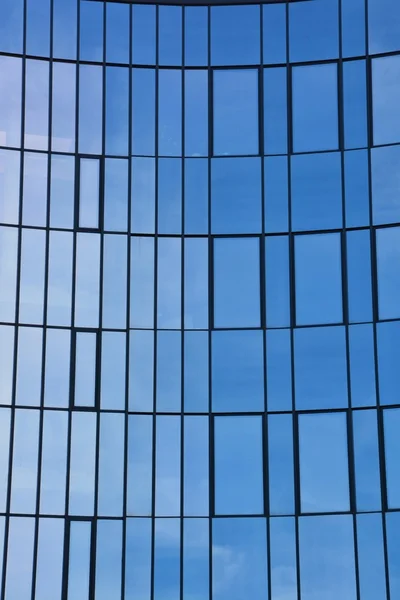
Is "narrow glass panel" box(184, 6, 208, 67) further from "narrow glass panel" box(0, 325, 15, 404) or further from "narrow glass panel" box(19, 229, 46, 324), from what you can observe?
"narrow glass panel" box(0, 325, 15, 404)

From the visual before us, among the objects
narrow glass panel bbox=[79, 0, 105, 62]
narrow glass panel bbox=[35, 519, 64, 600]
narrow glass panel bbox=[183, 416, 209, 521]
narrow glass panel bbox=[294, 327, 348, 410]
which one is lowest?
narrow glass panel bbox=[35, 519, 64, 600]

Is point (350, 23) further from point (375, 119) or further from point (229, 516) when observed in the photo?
point (229, 516)

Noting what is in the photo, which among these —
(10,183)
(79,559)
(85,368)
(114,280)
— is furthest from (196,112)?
(79,559)

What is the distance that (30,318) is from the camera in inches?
965

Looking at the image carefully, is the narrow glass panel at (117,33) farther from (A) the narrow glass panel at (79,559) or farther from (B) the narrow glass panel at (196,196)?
(A) the narrow glass panel at (79,559)

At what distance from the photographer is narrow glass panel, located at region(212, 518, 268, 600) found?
2333 centimetres

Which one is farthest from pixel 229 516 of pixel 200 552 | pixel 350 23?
pixel 350 23

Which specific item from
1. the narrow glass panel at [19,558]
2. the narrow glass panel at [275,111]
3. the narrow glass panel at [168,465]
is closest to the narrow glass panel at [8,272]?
the narrow glass panel at [168,465]

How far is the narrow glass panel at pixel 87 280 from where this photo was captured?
24.8 metres

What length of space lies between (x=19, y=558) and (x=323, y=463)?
7112mm

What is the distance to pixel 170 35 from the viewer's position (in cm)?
2623

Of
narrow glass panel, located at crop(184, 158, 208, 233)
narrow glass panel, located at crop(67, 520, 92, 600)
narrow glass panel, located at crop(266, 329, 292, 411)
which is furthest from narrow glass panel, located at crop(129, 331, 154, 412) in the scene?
narrow glass panel, located at crop(67, 520, 92, 600)

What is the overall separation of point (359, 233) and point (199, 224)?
383 centimetres

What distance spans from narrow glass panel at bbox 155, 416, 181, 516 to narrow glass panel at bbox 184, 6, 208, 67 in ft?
29.2
